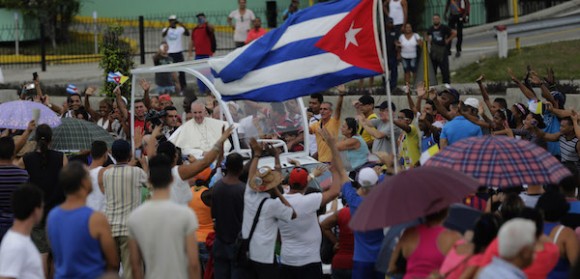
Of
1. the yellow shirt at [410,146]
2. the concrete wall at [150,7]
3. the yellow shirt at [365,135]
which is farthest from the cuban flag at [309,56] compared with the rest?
the concrete wall at [150,7]

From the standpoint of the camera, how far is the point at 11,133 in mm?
14445

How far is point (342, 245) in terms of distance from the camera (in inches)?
430

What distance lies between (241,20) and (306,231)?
13.9 metres

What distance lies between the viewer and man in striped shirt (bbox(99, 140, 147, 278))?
1074 cm

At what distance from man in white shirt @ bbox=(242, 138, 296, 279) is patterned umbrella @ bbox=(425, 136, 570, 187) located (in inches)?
57.9

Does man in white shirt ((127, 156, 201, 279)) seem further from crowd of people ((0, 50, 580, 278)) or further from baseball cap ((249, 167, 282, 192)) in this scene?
baseball cap ((249, 167, 282, 192))

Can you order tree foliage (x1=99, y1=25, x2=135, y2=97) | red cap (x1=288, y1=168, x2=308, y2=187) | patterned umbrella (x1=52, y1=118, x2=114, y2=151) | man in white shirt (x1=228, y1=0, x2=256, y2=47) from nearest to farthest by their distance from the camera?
1. red cap (x1=288, y1=168, x2=308, y2=187)
2. patterned umbrella (x1=52, y1=118, x2=114, y2=151)
3. tree foliage (x1=99, y1=25, x2=135, y2=97)
4. man in white shirt (x1=228, y1=0, x2=256, y2=47)

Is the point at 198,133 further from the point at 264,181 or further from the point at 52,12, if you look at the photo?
the point at 52,12

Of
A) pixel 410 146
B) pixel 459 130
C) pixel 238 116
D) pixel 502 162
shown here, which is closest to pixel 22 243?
pixel 502 162

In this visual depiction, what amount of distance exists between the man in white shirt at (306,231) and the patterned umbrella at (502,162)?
1226mm

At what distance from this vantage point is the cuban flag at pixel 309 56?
11349 mm

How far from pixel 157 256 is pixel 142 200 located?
2547 millimetres

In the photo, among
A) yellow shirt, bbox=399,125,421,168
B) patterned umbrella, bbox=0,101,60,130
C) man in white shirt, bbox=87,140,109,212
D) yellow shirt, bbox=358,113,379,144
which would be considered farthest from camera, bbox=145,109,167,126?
man in white shirt, bbox=87,140,109,212

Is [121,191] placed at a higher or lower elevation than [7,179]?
lower
